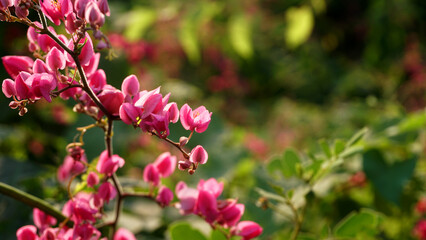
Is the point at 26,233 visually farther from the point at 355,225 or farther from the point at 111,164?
the point at 355,225

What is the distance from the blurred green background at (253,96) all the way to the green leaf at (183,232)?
81 millimetres

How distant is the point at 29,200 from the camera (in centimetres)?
27

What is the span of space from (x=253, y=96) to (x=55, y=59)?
2.34m

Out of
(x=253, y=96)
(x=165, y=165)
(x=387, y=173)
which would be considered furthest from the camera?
(x=253, y=96)

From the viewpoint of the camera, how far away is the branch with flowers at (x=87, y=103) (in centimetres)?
24

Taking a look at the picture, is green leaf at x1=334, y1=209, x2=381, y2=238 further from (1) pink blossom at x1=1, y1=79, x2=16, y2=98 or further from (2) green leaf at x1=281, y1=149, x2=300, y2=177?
(1) pink blossom at x1=1, y1=79, x2=16, y2=98

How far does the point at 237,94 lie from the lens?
219 centimetres

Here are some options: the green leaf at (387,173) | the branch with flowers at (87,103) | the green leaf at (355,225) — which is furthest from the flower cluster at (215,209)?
the green leaf at (387,173)

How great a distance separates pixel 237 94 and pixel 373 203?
166 cm

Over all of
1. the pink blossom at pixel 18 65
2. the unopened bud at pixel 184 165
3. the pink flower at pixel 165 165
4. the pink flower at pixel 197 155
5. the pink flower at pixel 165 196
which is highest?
the pink blossom at pixel 18 65

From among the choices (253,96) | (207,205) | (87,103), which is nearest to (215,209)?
(207,205)

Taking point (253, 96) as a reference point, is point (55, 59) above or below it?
below

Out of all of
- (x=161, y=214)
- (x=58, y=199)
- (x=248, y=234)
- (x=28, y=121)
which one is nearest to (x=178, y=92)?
(x=28, y=121)

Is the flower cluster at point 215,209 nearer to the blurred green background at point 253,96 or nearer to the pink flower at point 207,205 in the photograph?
the pink flower at point 207,205
